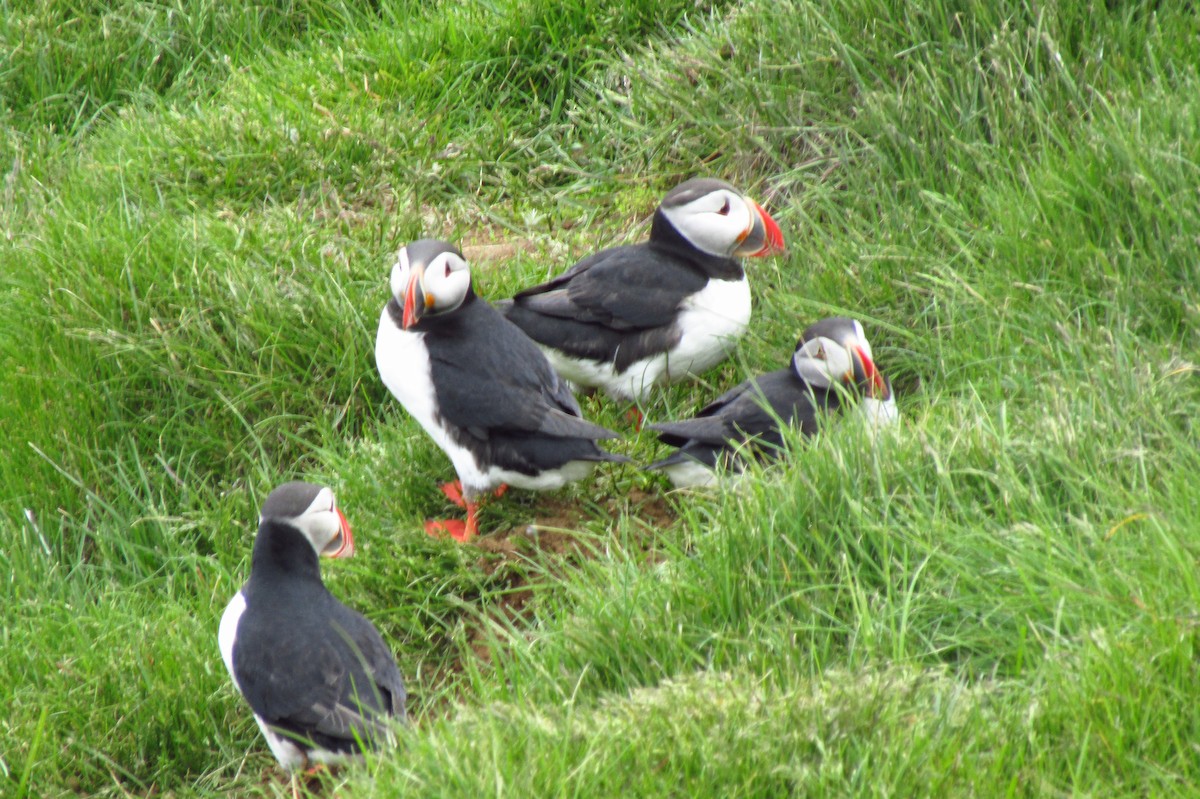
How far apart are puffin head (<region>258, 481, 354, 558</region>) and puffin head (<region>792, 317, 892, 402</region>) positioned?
4.98 feet

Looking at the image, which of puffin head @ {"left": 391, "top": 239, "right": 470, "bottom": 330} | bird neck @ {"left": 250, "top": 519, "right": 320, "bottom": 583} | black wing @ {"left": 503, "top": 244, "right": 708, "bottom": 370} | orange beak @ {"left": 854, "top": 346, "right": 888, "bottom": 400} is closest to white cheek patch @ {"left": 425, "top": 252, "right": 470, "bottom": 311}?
puffin head @ {"left": 391, "top": 239, "right": 470, "bottom": 330}

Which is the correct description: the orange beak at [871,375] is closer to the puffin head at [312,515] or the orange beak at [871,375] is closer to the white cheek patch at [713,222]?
the white cheek patch at [713,222]

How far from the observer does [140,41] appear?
707 cm

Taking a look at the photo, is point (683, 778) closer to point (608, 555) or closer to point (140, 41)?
point (608, 555)

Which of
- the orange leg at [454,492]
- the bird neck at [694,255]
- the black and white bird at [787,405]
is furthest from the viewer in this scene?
the bird neck at [694,255]

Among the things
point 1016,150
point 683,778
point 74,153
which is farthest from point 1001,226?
point 74,153

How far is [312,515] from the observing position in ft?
12.5

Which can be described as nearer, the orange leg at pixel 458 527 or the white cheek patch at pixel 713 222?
the orange leg at pixel 458 527

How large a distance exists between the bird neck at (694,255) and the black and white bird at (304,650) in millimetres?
1791

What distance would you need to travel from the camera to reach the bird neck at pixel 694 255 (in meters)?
5.05

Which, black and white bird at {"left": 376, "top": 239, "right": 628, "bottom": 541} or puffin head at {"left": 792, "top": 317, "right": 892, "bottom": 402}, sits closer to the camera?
puffin head at {"left": 792, "top": 317, "right": 892, "bottom": 402}

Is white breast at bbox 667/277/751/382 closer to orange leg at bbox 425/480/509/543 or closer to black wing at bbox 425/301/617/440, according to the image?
black wing at bbox 425/301/617/440

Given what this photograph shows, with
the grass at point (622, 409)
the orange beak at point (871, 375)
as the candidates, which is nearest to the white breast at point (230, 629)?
the grass at point (622, 409)

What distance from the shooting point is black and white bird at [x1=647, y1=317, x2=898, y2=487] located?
13.7 ft
